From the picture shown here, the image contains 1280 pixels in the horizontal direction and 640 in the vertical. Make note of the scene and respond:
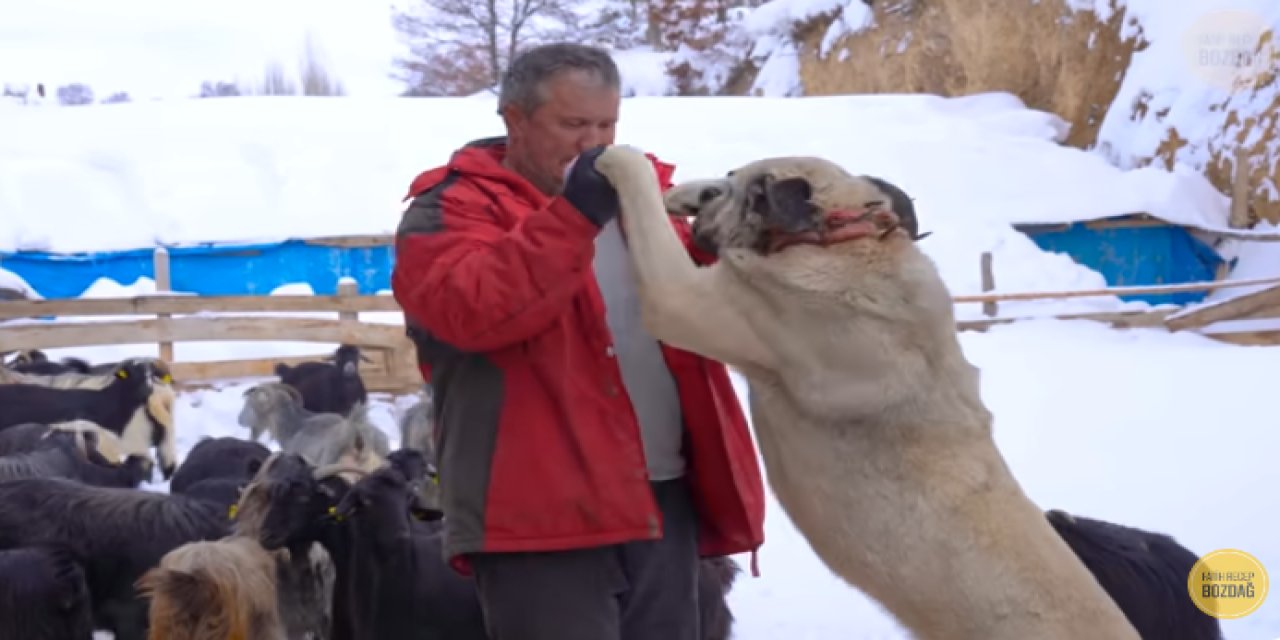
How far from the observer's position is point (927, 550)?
314 cm

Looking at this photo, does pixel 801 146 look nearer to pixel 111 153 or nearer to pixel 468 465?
pixel 111 153

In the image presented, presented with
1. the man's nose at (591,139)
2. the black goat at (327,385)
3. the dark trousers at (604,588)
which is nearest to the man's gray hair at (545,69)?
the man's nose at (591,139)

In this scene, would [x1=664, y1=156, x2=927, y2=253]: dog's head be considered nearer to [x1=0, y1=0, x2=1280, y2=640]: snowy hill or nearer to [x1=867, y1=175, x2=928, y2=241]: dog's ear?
[x1=867, y1=175, x2=928, y2=241]: dog's ear

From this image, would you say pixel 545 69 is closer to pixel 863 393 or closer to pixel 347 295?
pixel 863 393

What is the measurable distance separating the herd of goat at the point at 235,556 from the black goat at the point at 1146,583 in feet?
5.24

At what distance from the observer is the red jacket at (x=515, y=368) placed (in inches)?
113

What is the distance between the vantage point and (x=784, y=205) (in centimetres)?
334

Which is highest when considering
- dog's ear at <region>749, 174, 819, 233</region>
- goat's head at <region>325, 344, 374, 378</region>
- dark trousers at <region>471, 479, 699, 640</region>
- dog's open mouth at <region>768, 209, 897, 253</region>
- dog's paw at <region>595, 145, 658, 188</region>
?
dog's paw at <region>595, 145, 658, 188</region>

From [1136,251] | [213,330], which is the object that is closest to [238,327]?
[213,330]

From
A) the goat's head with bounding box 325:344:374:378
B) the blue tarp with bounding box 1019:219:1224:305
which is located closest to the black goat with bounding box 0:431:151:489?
the goat's head with bounding box 325:344:374:378

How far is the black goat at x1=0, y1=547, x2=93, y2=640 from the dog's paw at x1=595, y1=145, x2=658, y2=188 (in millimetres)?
3864

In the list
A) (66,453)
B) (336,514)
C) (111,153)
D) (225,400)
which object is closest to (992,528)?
(336,514)

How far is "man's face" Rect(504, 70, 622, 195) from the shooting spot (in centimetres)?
318

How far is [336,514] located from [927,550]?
120 inches
